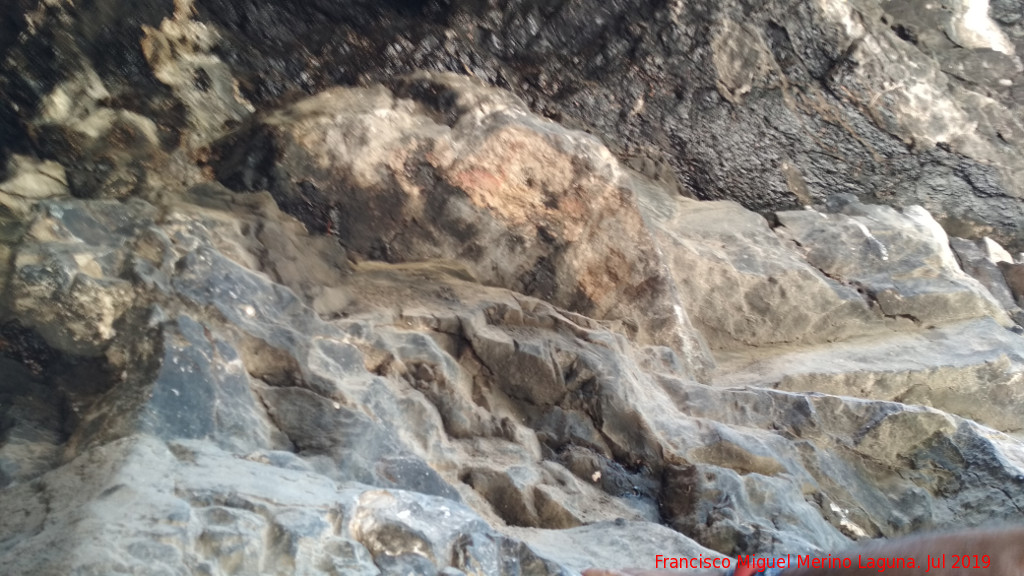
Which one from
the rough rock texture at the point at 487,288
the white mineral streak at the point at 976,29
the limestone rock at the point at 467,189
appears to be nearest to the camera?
the rough rock texture at the point at 487,288

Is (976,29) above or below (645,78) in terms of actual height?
above

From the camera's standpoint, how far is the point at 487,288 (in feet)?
15.2

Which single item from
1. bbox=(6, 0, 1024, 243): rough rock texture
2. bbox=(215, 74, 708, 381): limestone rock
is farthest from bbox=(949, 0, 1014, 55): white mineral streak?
bbox=(215, 74, 708, 381): limestone rock

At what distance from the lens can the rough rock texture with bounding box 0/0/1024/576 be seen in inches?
106

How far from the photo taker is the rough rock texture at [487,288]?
2.69m

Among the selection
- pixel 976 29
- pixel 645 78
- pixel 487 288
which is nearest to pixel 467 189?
pixel 487 288

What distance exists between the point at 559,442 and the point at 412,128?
1.79 m

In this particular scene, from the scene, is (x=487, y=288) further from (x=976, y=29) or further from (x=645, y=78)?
(x=976, y=29)

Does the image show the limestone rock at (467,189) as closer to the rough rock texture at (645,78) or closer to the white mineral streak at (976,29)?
the rough rock texture at (645,78)

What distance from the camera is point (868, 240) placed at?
20.9ft

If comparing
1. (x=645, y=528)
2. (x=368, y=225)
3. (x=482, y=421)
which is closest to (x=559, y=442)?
→ (x=482, y=421)

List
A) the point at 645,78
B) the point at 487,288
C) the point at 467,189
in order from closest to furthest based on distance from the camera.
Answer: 1. the point at 467,189
2. the point at 487,288
3. the point at 645,78

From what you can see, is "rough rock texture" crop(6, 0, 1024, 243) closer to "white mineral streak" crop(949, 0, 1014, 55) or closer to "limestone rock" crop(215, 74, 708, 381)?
"white mineral streak" crop(949, 0, 1014, 55)

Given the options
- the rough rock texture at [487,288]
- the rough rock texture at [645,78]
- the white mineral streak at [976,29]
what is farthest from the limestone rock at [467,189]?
the white mineral streak at [976,29]
